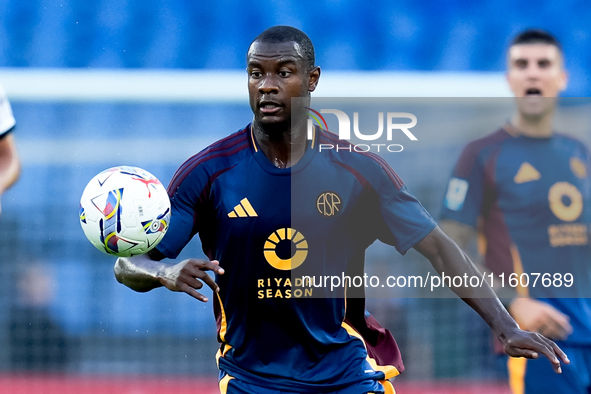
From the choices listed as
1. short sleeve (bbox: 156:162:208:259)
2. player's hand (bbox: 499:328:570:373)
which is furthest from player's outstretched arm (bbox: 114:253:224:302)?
player's hand (bbox: 499:328:570:373)

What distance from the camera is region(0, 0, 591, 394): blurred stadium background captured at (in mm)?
6148

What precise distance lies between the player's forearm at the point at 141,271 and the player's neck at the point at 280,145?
29.6 inches

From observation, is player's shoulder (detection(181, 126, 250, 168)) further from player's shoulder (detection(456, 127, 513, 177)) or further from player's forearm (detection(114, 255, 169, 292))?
player's shoulder (detection(456, 127, 513, 177))

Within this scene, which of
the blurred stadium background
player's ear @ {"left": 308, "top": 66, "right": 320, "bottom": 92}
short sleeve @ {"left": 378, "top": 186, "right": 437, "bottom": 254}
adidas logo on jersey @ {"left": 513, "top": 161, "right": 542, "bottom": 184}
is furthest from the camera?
the blurred stadium background

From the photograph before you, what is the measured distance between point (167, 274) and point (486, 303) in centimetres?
144

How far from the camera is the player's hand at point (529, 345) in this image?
2979mm

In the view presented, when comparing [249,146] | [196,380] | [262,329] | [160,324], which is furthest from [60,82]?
[262,329]

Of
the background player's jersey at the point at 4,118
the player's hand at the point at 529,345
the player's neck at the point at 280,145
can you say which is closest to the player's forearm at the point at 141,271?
the player's neck at the point at 280,145

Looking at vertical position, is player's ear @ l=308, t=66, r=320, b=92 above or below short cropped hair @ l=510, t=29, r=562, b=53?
below

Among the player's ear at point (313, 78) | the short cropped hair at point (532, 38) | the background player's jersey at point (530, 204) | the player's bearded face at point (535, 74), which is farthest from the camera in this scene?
the short cropped hair at point (532, 38)

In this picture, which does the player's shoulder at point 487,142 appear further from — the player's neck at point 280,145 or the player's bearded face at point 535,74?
the player's neck at point 280,145

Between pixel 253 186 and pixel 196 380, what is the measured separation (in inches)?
142

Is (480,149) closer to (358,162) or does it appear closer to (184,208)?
(358,162)

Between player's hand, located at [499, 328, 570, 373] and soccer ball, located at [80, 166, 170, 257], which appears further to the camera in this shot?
player's hand, located at [499, 328, 570, 373]
